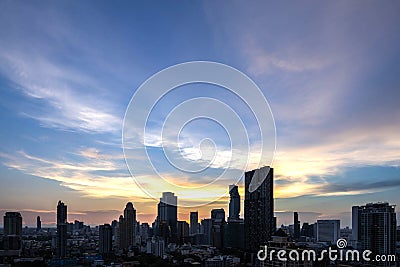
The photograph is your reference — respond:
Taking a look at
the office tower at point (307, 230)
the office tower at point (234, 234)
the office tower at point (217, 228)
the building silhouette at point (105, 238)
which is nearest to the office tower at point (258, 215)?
the office tower at point (234, 234)

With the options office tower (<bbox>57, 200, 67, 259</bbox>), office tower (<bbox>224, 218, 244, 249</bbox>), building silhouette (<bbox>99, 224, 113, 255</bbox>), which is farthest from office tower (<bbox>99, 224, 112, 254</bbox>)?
office tower (<bbox>224, 218, 244, 249</bbox>)

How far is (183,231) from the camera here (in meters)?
15.8

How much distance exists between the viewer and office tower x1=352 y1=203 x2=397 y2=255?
8039 millimetres

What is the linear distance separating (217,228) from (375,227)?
22.2ft

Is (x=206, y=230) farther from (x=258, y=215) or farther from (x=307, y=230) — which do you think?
(x=258, y=215)

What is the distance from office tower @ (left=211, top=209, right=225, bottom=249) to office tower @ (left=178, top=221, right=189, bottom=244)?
1.45 m

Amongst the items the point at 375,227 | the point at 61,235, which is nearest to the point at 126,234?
the point at 61,235

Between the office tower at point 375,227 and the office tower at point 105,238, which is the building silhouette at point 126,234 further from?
the office tower at point 375,227

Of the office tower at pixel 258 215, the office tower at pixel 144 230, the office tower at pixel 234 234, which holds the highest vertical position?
the office tower at pixel 258 215

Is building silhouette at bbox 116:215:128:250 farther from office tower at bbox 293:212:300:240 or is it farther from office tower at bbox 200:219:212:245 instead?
office tower at bbox 293:212:300:240

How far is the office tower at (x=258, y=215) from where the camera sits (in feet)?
35.4

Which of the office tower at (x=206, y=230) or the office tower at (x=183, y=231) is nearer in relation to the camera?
the office tower at (x=206, y=230)

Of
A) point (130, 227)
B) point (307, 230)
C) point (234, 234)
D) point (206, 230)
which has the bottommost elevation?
point (206, 230)

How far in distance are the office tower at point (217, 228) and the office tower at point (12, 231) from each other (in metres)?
6.63
